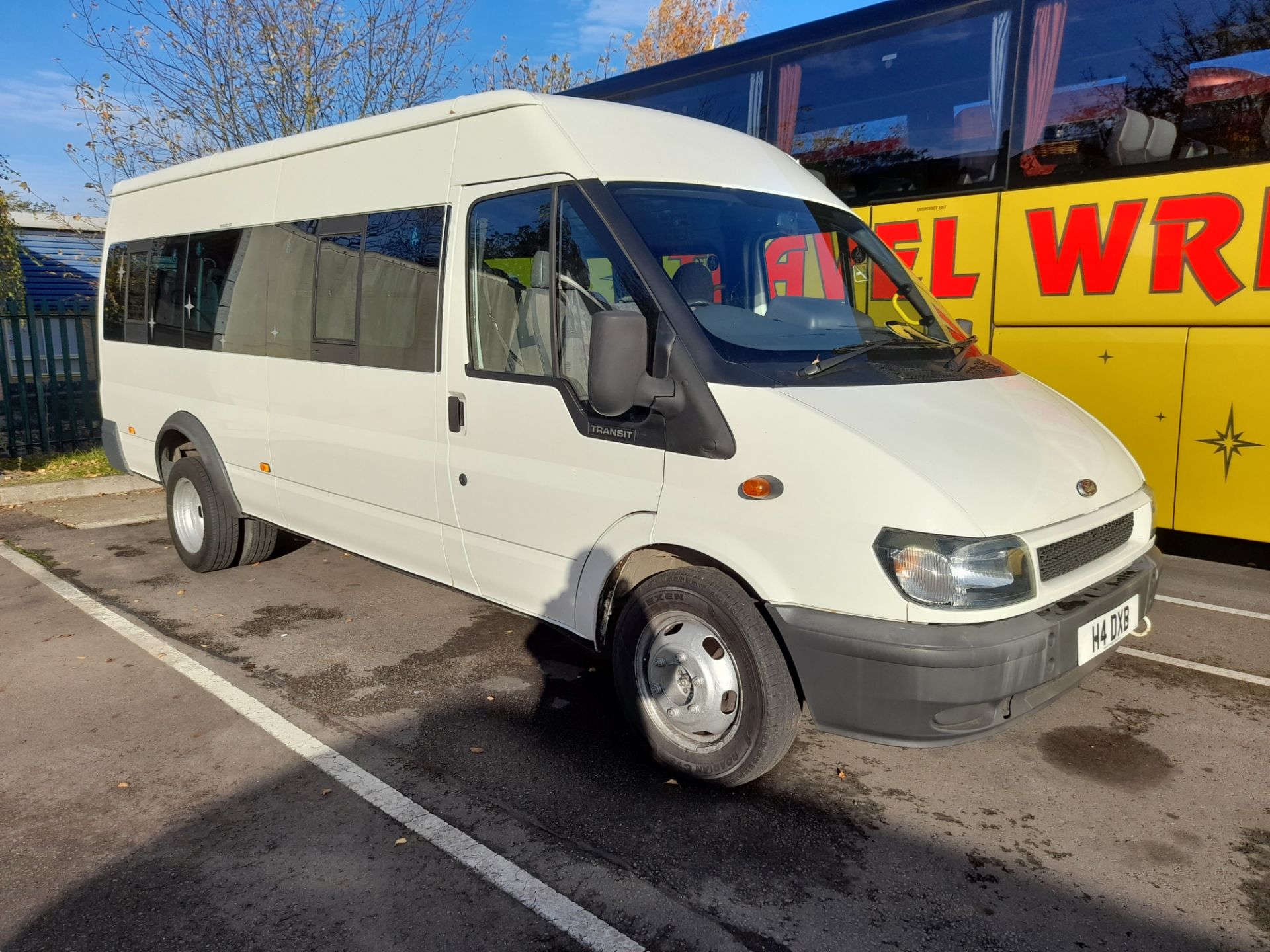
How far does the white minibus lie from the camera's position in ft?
9.75

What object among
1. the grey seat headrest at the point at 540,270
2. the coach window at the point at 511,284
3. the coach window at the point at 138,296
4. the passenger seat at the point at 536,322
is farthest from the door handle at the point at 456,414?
the coach window at the point at 138,296

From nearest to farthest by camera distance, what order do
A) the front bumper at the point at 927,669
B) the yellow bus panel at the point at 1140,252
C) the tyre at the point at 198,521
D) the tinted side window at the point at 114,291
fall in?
the front bumper at the point at 927,669 < the yellow bus panel at the point at 1140,252 < the tyre at the point at 198,521 < the tinted side window at the point at 114,291

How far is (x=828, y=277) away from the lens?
4.08 meters

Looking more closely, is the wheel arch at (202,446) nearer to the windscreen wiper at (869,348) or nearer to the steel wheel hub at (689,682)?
the steel wheel hub at (689,682)

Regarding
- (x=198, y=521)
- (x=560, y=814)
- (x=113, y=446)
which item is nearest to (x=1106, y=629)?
(x=560, y=814)

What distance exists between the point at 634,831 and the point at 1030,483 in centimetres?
182

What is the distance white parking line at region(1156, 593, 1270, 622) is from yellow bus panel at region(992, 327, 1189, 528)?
18.0 inches

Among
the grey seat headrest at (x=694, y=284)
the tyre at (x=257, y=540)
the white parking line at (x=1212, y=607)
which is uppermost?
the grey seat headrest at (x=694, y=284)

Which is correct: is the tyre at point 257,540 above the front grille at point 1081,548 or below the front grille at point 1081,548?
below

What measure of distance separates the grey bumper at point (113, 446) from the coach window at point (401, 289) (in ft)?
12.1

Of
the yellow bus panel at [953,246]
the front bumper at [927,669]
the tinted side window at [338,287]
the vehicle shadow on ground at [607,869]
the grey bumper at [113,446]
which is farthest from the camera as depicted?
the grey bumper at [113,446]

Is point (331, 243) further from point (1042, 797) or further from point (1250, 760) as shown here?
point (1250, 760)

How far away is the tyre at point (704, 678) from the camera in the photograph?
320cm

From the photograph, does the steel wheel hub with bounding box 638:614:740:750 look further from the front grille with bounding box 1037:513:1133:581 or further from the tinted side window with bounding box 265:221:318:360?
the tinted side window with bounding box 265:221:318:360
